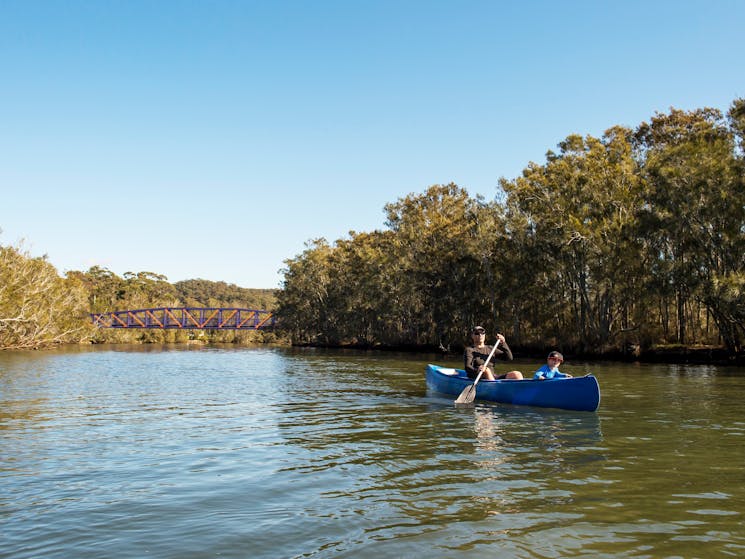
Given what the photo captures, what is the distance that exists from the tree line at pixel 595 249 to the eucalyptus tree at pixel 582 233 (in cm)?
11

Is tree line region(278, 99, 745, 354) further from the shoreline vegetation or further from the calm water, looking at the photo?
the calm water

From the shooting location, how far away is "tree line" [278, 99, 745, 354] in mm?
36781

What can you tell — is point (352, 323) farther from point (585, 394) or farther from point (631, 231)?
point (585, 394)

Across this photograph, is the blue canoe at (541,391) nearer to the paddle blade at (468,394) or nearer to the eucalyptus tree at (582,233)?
the paddle blade at (468,394)

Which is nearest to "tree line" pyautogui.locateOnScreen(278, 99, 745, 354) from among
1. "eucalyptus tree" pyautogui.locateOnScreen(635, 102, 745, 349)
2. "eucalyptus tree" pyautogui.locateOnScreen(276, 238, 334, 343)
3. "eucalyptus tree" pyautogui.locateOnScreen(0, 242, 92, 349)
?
"eucalyptus tree" pyautogui.locateOnScreen(635, 102, 745, 349)

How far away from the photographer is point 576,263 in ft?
148

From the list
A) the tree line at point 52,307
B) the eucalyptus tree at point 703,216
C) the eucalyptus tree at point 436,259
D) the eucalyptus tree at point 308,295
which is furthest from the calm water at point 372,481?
the eucalyptus tree at point 308,295

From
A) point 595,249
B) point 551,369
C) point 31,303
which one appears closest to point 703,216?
point 595,249

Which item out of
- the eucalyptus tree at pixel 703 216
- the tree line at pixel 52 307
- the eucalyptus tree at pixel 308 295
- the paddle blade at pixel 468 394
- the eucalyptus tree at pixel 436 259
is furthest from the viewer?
the eucalyptus tree at pixel 308 295

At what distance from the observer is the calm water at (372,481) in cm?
634

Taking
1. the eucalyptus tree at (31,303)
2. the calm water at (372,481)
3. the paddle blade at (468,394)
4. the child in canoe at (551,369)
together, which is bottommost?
the calm water at (372,481)

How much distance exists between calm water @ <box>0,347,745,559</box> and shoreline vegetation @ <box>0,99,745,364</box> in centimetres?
2271

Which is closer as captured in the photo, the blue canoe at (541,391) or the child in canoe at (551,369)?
the blue canoe at (541,391)

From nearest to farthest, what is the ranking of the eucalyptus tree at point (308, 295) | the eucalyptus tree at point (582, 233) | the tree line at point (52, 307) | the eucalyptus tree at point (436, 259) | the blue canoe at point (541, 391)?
the blue canoe at point (541, 391), the eucalyptus tree at point (582, 233), the eucalyptus tree at point (436, 259), the tree line at point (52, 307), the eucalyptus tree at point (308, 295)
